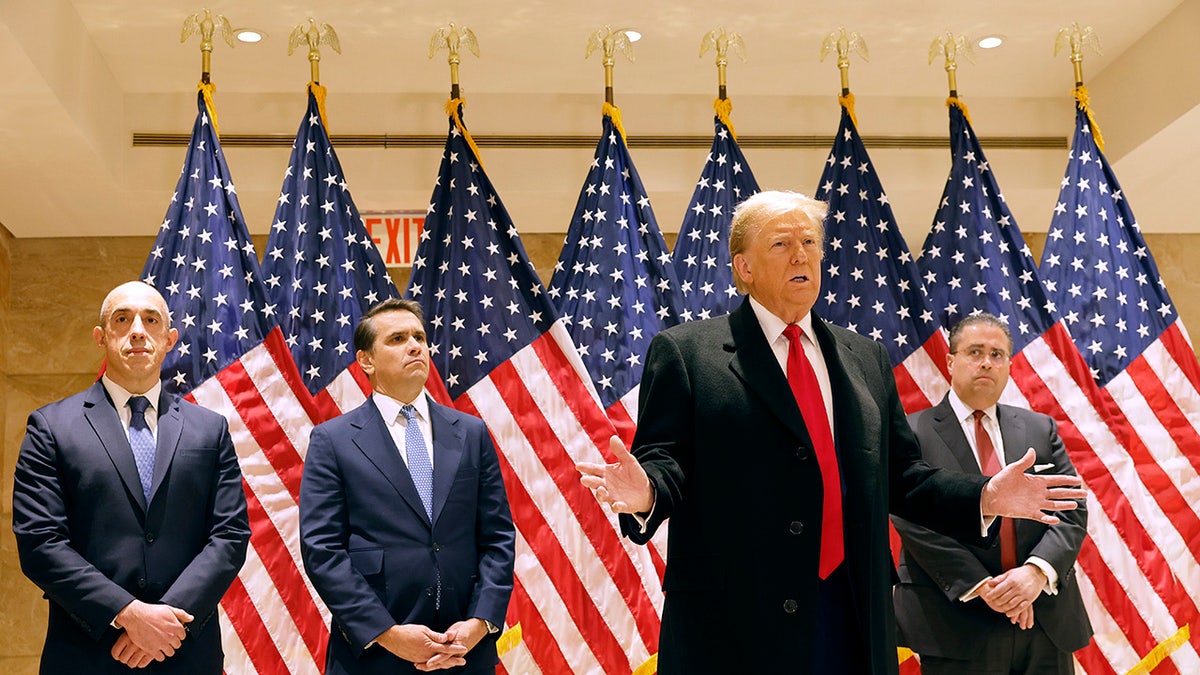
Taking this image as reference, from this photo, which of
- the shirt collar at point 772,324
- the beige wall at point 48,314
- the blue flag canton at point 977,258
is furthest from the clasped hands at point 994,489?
the beige wall at point 48,314

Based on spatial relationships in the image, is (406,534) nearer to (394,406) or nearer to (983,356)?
(394,406)

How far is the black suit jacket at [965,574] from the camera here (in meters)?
3.64

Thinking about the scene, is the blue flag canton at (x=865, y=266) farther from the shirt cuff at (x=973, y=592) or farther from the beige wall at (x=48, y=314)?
the beige wall at (x=48, y=314)

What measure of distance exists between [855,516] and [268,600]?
2457 millimetres

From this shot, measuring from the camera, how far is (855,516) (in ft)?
7.21

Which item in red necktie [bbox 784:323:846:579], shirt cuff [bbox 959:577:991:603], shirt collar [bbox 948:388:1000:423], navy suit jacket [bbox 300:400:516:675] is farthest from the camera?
shirt collar [bbox 948:388:1000:423]

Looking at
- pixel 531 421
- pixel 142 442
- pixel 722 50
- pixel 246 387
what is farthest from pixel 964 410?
pixel 142 442

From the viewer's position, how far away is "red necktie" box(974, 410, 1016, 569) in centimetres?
374

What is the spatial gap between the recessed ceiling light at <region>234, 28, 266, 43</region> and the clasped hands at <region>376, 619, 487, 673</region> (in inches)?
101

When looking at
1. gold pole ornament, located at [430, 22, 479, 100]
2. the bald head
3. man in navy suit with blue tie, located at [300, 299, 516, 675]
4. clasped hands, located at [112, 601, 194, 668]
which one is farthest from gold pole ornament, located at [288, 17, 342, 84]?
clasped hands, located at [112, 601, 194, 668]

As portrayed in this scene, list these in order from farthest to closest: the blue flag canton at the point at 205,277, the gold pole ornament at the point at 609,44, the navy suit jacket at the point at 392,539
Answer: the gold pole ornament at the point at 609,44 < the blue flag canton at the point at 205,277 < the navy suit jacket at the point at 392,539

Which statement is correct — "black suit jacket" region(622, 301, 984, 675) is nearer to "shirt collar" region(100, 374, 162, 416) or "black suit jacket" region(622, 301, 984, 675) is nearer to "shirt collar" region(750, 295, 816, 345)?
"shirt collar" region(750, 295, 816, 345)

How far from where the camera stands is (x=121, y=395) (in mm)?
3408

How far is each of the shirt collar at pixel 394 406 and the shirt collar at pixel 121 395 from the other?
60 cm
